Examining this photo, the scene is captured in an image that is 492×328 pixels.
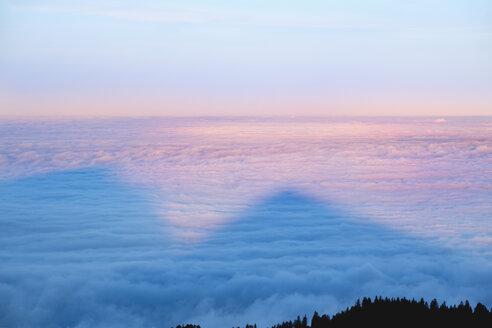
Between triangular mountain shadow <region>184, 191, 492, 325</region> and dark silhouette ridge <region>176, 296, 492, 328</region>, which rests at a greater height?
dark silhouette ridge <region>176, 296, 492, 328</region>

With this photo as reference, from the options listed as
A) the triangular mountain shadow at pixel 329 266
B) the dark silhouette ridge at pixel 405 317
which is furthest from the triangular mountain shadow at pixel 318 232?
the dark silhouette ridge at pixel 405 317

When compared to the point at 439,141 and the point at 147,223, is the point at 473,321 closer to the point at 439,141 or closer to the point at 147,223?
the point at 147,223

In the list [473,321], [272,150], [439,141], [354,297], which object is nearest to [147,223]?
[354,297]

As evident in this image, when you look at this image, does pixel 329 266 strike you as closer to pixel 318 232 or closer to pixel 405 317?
pixel 318 232

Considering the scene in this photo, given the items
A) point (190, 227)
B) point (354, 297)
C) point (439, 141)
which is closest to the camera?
point (354, 297)

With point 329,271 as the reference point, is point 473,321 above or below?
above

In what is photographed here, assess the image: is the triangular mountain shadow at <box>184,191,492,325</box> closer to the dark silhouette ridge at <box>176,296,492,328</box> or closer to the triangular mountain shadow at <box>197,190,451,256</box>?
the triangular mountain shadow at <box>197,190,451,256</box>

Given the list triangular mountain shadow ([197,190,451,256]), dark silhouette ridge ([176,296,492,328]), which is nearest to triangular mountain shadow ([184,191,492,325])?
triangular mountain shadow ([197,190,451,256])

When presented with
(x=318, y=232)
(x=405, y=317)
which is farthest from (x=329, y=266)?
(x=405, y=317)
